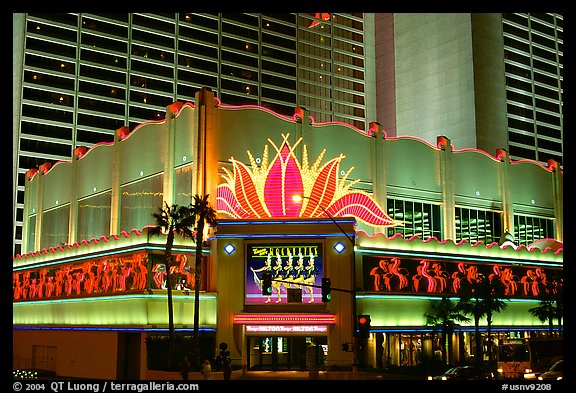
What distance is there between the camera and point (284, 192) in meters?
52.4

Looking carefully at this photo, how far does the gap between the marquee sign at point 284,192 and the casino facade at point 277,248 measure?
0.10 metres

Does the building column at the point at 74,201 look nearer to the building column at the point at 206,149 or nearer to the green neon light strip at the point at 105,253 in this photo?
the green neon light strip at the point at 105,253

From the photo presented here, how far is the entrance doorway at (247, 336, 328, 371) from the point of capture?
49.2m

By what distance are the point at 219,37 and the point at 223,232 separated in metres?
81.8

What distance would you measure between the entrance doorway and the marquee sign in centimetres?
785

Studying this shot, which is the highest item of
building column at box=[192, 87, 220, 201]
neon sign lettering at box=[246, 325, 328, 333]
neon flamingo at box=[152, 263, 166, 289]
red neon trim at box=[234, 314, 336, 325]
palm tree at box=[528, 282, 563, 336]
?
building column at box=[192, 87, 220, 201]

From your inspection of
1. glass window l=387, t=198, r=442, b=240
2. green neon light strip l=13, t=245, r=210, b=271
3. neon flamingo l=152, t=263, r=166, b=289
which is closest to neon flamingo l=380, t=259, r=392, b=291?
green neon light strip l=13, t=245, r=210, b=271

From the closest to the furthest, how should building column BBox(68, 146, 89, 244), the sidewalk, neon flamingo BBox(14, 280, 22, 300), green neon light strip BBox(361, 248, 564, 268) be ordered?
the sidewalk
green neon light strip BBox(361, 248, 564, 268)
neon flamingo BBox(14, 280, 22, 300)
building column BBox(68, 146, 89, 244)

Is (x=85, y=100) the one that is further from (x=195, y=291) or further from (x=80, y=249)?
(x=195, y=291)

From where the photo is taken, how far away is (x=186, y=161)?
58188mm

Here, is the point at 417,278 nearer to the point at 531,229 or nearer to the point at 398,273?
the point at 398,273

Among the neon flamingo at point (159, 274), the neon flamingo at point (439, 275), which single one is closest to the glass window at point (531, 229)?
the neon flamingo at point (439, 275)

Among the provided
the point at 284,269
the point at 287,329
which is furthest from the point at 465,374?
the point at 284,269

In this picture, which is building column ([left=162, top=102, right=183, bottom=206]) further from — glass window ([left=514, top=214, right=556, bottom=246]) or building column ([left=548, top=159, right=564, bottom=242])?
building column ([left=548, top=159, right=564, bottom=242])
